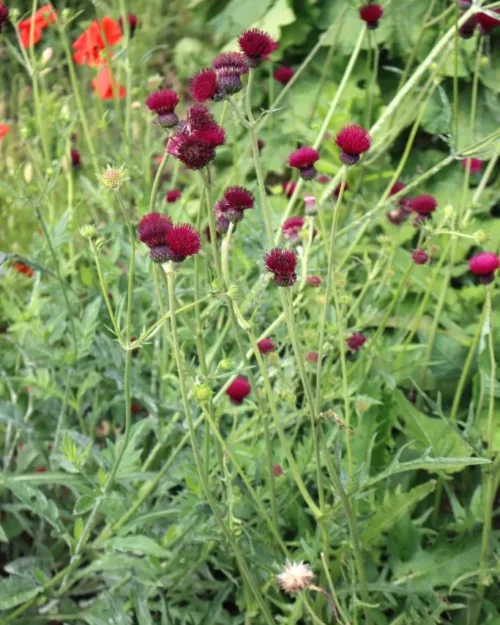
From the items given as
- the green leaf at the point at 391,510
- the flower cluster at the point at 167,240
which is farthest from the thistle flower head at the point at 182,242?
the green leaf at the point at 391,510

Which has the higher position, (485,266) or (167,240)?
(167,240)

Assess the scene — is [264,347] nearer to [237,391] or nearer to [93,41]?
[237,391]

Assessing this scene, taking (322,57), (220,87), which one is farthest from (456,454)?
(322,57)

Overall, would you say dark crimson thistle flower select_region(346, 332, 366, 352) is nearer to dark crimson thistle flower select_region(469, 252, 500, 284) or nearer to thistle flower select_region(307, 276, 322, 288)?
thistle flower select_region(307, 276, 322, 288)

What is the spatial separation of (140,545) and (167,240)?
17.8 inches

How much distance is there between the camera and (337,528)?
1.14 m

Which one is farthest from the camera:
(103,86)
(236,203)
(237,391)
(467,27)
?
(103,86)

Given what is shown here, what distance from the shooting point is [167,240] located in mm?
841

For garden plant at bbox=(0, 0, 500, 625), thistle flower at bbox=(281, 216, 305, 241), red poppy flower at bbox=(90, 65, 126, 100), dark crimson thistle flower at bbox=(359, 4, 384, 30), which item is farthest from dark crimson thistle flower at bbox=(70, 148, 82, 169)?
dark crimson thistle flower at bbox=(359, 4, 384, 30)

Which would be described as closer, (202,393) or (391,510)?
(202,393)

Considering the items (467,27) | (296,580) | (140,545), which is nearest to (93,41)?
(467,27)

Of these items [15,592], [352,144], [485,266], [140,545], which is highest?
[352,144]

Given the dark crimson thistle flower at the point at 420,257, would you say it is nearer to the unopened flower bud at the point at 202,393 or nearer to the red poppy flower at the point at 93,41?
the unopened flower bud at the point at 202,393

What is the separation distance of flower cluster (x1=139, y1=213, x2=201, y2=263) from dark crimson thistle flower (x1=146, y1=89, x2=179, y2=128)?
0.16 metres
